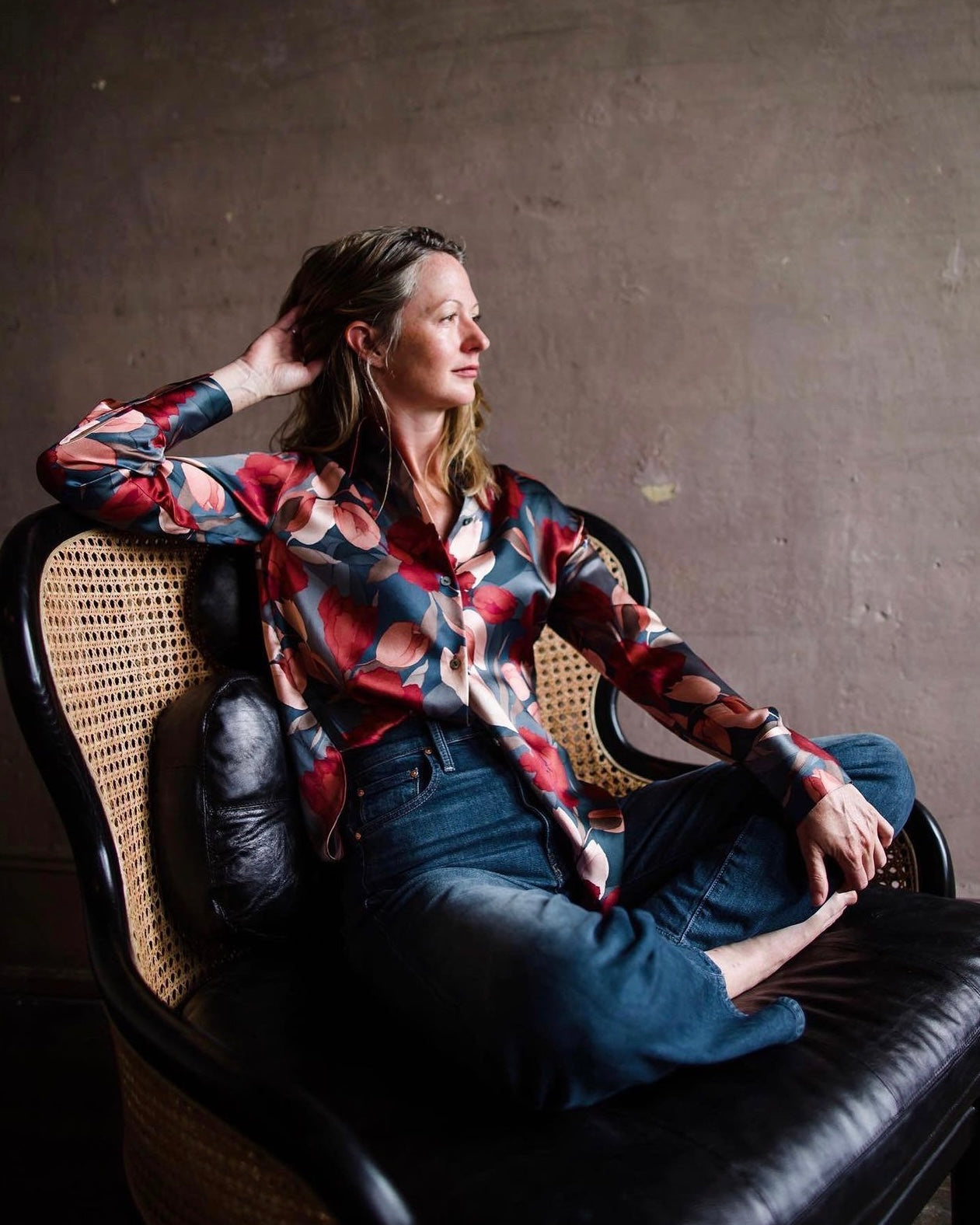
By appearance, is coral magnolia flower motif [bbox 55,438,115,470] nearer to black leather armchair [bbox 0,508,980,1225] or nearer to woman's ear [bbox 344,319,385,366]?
black leather armchair [bbox 0,508,980,1225]

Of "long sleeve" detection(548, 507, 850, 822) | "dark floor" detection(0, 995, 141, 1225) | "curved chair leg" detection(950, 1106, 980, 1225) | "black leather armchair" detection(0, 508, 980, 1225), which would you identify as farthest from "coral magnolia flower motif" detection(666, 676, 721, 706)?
"dark floor" detection(0, 995, 141, 1225)

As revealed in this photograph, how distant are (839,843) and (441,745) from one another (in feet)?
1.55

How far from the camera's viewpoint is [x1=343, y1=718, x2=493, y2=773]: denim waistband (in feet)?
3.92

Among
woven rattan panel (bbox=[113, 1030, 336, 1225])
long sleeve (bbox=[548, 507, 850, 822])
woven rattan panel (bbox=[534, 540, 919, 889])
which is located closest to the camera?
woven rattan panel (bbox=[113, 1030, 336, 1225])

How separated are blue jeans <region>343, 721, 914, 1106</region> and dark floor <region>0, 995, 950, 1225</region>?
0.63 meters

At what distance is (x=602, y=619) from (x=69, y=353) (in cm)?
137

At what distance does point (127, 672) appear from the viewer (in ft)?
3.78

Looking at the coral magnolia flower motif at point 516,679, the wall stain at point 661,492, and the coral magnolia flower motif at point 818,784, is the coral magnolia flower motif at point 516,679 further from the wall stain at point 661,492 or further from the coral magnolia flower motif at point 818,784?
the wall stain at point 661,492

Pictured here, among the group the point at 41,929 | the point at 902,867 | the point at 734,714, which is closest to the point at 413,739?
the point at 734,714

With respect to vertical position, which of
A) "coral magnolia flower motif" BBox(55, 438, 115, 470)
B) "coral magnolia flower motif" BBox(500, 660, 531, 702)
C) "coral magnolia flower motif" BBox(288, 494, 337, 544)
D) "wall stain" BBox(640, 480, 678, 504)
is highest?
"coral magnolia flower motif" BBox(55, 438, 115, 470)

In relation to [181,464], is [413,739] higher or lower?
lower

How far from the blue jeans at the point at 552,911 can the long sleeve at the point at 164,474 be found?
1.16ft

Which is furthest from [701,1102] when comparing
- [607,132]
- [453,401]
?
[607,132]

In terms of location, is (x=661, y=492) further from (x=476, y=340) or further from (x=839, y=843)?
(x=839, y=843)
